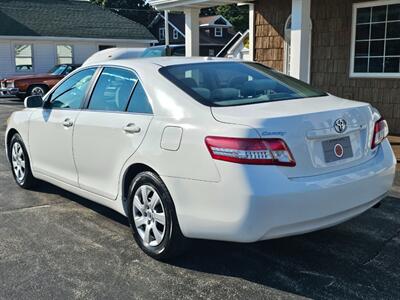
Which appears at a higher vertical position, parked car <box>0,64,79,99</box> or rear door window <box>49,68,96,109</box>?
rear door window <box>49,68,96,109</box>

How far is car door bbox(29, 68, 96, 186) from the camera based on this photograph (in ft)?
16.4

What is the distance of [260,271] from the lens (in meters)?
3.78

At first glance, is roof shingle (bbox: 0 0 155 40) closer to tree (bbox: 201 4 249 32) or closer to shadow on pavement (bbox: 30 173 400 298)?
shadow on pavement (bbox: 30 173 400 298)

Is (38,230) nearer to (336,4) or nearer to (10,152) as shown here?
(10,152)

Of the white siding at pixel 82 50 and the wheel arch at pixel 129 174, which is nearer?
the wheel arch at pixel 129 174

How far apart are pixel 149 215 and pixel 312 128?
145 centimetres

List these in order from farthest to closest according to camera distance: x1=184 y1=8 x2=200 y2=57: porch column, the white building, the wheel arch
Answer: the white building → x1=184 y1=8 x2=200 y2=57: porch column → the wheel arch

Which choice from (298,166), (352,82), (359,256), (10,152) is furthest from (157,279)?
(352,82)

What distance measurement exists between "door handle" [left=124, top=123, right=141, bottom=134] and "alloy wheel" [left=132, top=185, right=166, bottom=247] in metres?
0.45

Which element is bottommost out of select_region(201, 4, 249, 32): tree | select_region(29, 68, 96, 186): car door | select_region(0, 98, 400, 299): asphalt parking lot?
select_region(0, 98, 400, 299): asphalt parking lot

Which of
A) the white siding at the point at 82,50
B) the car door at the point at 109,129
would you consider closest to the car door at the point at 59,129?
the car door at the point at 109,129

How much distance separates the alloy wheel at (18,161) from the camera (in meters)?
6.11

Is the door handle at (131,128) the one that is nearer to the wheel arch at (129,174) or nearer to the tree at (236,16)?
the wheel arch at (129,174)

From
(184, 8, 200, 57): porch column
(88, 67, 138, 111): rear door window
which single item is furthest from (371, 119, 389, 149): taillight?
(184, 8, 200, 57): porch column
